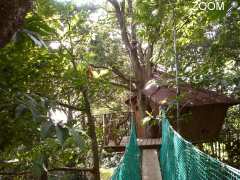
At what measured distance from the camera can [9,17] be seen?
4.24 ft

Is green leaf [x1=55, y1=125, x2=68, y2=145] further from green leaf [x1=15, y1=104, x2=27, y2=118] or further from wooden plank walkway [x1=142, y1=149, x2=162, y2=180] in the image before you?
wooden plank walkway [x1=142, y1=149, x2=162, y2=180]

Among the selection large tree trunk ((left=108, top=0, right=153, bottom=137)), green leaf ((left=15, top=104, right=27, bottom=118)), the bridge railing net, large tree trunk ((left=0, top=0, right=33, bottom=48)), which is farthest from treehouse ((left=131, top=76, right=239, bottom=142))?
large tree trunk ((left=0, top=0, right=33, bottom=48))

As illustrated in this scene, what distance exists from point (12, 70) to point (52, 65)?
82 centimetres

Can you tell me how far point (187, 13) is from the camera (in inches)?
227

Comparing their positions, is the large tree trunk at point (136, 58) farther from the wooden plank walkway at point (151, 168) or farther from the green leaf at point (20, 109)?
the green leaf at point (20, 109)

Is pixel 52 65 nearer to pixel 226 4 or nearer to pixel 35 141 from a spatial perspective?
pixel 35 141

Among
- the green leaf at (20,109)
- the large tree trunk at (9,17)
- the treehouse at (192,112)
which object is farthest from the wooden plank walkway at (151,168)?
the large tree trunk at (9,17)

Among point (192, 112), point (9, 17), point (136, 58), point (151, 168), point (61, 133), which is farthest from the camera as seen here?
point (136, 58)

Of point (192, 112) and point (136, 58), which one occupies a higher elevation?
point (136, 58)

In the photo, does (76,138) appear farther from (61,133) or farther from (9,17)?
(9,17)

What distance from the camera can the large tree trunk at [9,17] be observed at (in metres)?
1.27

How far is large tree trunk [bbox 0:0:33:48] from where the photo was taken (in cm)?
127

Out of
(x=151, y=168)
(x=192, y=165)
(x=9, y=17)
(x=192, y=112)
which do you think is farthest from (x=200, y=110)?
(x=9, y=17)

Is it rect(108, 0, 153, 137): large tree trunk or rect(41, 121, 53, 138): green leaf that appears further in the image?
rect(108, 0, 153, 137): large tree trunk
